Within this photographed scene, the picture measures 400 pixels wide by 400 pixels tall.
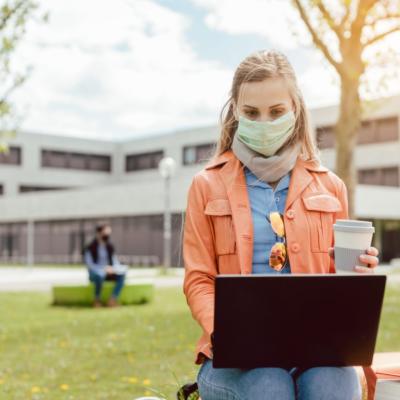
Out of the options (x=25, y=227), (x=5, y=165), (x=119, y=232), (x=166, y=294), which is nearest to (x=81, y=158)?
(x=5, y=165)

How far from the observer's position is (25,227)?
53.1 m

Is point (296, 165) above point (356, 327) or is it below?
above

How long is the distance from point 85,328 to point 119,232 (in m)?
33.7

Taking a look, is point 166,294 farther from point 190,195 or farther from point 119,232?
point 119,232

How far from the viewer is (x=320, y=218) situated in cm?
336

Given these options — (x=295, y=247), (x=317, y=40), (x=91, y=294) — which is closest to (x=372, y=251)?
(x=295, y=247)

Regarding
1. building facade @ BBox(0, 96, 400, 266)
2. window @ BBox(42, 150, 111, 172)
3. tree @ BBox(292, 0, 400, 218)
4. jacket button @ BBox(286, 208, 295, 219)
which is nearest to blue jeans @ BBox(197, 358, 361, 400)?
jacket button @ BBox(286, 208, 295, 219)

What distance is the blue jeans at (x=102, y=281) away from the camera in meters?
16.6

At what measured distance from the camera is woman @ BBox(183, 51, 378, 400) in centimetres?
325

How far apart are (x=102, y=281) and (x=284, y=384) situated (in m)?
14.0

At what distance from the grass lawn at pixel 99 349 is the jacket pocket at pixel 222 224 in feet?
4.22

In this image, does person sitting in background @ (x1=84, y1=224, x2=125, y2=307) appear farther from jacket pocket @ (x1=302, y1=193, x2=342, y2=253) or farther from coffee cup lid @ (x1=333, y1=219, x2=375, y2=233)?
coffee cup lid @ (x1=333, y1=219, x2=375, y2=233)

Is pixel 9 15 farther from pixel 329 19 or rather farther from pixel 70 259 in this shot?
pixel 70 259

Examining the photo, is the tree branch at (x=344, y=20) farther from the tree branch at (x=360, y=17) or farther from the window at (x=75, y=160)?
the window at (x=75, y=160)
